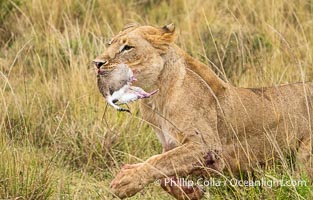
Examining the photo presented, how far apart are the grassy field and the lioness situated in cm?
16

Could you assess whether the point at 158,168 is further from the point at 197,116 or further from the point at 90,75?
the point at 90,75

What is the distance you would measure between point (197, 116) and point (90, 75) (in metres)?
2.04

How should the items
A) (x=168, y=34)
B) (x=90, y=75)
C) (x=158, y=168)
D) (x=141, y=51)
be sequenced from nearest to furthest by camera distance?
(x=158, y=168)
(x=141, y=51)
(x=168, y=34)
(x=90, y=75)

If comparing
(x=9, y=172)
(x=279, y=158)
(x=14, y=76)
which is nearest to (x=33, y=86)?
(x=14, y=76)

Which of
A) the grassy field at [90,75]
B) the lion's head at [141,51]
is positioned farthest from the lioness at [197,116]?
the grassy field at [90,75]

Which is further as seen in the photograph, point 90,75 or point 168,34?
point 90,75

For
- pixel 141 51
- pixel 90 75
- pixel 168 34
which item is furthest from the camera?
pixel 90 75

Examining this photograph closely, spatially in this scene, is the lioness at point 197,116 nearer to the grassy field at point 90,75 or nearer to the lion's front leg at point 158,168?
the lion's front leg at point 158,168

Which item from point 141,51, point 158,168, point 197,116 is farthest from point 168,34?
point 158,168

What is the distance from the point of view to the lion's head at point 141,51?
4277 mm

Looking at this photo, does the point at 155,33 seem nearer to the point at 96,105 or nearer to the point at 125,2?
the point at 96,105

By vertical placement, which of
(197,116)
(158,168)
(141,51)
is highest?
(141,51)

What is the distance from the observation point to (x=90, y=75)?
631 cm

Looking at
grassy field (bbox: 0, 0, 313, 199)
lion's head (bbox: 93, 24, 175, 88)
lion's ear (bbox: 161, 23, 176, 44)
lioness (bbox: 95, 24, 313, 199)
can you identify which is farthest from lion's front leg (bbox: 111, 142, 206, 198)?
lion's ear (bbox: 161, 23, 176, 44)
